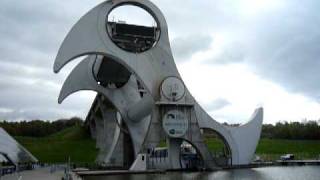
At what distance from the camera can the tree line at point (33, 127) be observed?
98981 mm

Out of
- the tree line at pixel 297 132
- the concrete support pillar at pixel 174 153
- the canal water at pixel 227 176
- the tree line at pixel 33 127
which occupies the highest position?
the tree line at pixel 33 127

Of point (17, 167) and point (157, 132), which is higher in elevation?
point (157, 132)

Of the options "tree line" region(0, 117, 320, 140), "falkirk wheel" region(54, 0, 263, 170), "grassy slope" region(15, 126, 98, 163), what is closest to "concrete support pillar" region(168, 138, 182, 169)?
"falkirk wheel" region(54, 0, 263, 170)

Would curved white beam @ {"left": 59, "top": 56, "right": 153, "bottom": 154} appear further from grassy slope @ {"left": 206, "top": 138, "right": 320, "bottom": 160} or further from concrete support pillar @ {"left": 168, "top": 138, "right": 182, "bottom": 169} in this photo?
grassy slope @ {"left": 206, "top": 138, "right": 320, "bottom": 160}

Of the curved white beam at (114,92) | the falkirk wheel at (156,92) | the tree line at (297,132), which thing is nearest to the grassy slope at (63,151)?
the curved white beam at (114,92)

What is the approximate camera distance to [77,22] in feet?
130

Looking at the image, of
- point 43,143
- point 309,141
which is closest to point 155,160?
point 43,143

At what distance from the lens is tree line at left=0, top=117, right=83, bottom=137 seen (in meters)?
99.0

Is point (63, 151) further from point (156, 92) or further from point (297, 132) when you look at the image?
point (297, 132)

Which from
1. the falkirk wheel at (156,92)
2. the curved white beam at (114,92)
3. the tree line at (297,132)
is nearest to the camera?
the falkirk wheel at (156,92)

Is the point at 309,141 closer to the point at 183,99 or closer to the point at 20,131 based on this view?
the point at 183,99

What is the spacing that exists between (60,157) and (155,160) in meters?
25.8

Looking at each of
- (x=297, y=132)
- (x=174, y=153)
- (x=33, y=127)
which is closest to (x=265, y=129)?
(x=297, y=132)

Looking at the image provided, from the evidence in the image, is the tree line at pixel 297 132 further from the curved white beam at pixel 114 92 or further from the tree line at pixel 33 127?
the curved white beam at pixel 114 92
